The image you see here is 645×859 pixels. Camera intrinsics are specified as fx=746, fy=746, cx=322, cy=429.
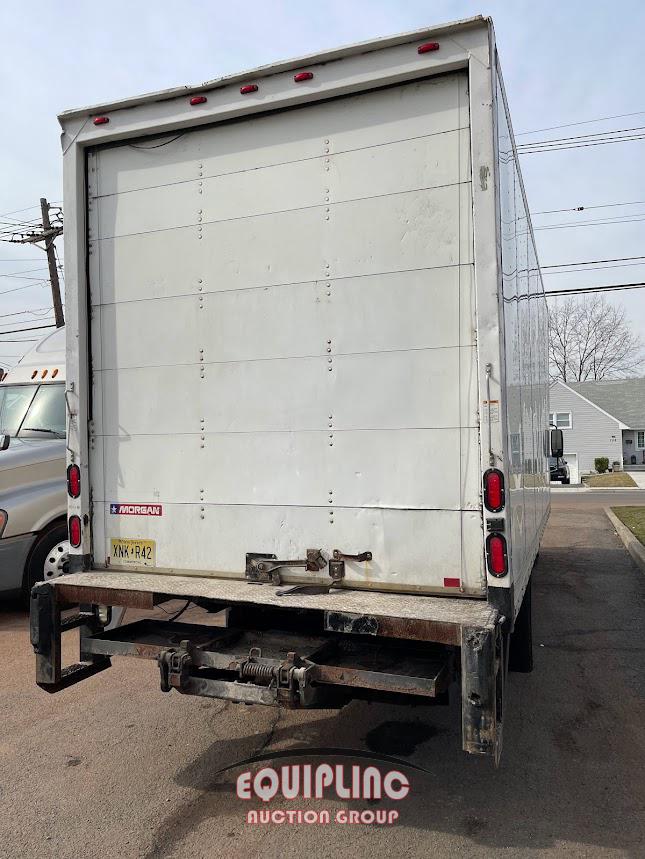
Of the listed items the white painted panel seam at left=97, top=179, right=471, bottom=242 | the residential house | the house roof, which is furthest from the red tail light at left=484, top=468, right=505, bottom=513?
the house roof

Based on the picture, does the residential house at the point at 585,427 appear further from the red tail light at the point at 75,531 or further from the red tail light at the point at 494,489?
the red tail light at the point at 494,489

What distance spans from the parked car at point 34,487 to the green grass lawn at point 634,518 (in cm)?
906

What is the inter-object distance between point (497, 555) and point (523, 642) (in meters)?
2.36

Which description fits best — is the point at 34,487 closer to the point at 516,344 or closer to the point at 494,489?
the point at 516,344

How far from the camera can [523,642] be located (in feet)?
18.6

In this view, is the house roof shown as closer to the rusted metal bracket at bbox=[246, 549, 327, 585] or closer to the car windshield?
the car windshield

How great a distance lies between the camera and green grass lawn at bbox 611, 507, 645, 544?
13416mm

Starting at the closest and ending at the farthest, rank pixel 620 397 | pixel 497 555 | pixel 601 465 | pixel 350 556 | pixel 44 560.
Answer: pixel 497 555, pixel 350 556, pixel 44 560, pixel 601 465, pixel 620 397

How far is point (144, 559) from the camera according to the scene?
457 centimetres

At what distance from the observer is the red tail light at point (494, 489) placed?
3641 millimetres

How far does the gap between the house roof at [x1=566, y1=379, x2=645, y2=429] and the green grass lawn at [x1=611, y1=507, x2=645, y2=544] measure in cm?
3297

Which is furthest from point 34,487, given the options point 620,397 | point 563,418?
point 620,397

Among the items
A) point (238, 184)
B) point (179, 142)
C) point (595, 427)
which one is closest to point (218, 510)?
point (238, 184)

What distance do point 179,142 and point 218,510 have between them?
7.33 feet
